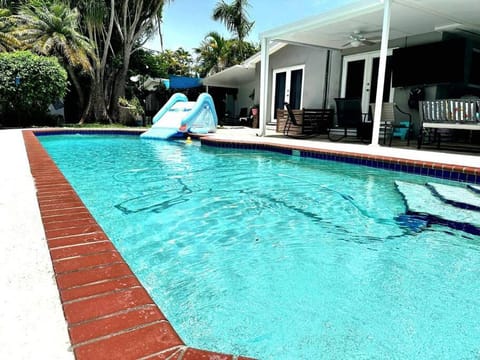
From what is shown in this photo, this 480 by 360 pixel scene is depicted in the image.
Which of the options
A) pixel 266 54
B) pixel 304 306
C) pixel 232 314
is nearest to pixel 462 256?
pixel 304 306

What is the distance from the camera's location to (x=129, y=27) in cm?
1634

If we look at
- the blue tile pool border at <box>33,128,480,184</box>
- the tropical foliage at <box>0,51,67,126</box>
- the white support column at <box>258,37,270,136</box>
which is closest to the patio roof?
the white support column at <box>258,37,270,136</box>

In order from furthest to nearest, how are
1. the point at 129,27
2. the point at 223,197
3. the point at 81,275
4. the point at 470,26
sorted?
1. the point at 129,27
2. the point at 470,26
3. the point at 223,197
4. the point at 81,275

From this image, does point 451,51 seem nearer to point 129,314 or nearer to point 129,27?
point 129,314

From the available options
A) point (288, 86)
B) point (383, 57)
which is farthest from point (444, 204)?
point (288, 86)

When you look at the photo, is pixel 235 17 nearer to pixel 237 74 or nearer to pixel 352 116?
pixel 237 74

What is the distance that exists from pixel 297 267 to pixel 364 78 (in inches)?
373

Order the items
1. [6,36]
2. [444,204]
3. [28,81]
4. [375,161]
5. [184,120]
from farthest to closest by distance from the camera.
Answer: [6,36] < [28,81] < [184,120] < [375,161] < [444,204]

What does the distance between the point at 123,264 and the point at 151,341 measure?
1.80 ft

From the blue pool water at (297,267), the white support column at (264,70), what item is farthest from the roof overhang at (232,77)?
the blue pool water at (297,267)

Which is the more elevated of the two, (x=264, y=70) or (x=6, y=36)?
(x=6, y=36)

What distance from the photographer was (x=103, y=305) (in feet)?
3.76

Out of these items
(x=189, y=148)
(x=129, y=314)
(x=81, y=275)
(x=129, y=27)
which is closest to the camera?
(x=129, y=314)

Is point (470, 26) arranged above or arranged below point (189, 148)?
above
